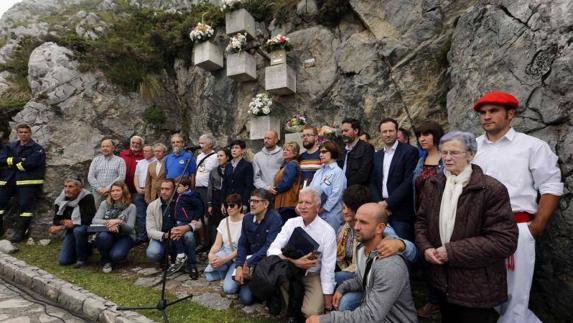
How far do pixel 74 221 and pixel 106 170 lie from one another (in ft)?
4.31

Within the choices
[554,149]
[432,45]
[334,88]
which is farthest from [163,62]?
[554,149]

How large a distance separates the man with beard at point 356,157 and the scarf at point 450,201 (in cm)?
179

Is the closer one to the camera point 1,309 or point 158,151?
point 1,309

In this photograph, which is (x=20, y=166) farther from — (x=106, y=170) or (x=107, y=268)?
(x=107, y=268)

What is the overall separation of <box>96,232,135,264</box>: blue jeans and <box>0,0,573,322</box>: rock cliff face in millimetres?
3339

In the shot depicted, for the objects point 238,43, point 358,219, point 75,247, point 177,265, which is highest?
point 238,43

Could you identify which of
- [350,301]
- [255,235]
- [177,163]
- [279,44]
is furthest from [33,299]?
[279,44]

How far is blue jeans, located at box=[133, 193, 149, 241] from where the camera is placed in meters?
6.00

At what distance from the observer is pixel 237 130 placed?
9461mm

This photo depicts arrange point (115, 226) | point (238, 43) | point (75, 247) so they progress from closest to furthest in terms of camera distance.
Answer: point (115, 226), point (75, 247), point (238, 43)

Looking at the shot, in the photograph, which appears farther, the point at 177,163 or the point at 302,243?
the point at 177,163

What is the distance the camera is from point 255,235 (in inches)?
171

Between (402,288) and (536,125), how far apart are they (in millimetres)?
2805

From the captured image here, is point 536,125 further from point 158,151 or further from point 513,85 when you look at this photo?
point 158,151
